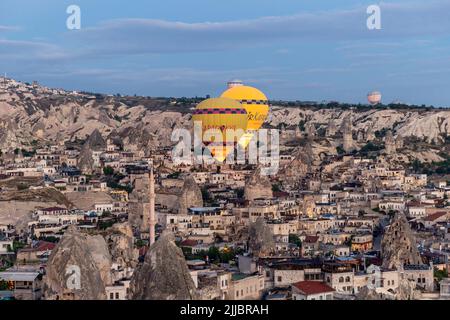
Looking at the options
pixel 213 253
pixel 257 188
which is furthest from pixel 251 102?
pixel 213 253

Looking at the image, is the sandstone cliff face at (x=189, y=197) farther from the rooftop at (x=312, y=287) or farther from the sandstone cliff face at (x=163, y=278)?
the sandstone cliff face at (x=163, y=278)

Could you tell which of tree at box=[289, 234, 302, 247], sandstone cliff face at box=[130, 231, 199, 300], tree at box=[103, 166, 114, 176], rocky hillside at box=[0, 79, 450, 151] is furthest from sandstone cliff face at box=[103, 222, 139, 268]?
rocky hillside at box=[0, 79, 450, 151]

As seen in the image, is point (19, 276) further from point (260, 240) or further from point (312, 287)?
point (260, 240)

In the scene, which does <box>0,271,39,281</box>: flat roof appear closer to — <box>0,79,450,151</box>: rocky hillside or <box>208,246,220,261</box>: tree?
<box>208,246,220,261</box>: tree

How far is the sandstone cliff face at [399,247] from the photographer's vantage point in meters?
33.6

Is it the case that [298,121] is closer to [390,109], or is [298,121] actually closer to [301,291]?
[390,109]

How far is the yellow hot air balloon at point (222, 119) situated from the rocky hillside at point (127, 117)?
15704mm

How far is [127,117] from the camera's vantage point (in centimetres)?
10731

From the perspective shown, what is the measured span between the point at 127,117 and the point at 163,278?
3250 inches

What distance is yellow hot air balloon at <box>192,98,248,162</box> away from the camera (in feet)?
200

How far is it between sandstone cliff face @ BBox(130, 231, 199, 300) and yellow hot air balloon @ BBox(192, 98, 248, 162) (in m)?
34.8

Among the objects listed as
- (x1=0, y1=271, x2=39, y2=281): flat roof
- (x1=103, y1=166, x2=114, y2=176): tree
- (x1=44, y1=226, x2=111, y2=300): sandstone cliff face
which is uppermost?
(x1=103, y1=166, x2=114, y2=176): tree
